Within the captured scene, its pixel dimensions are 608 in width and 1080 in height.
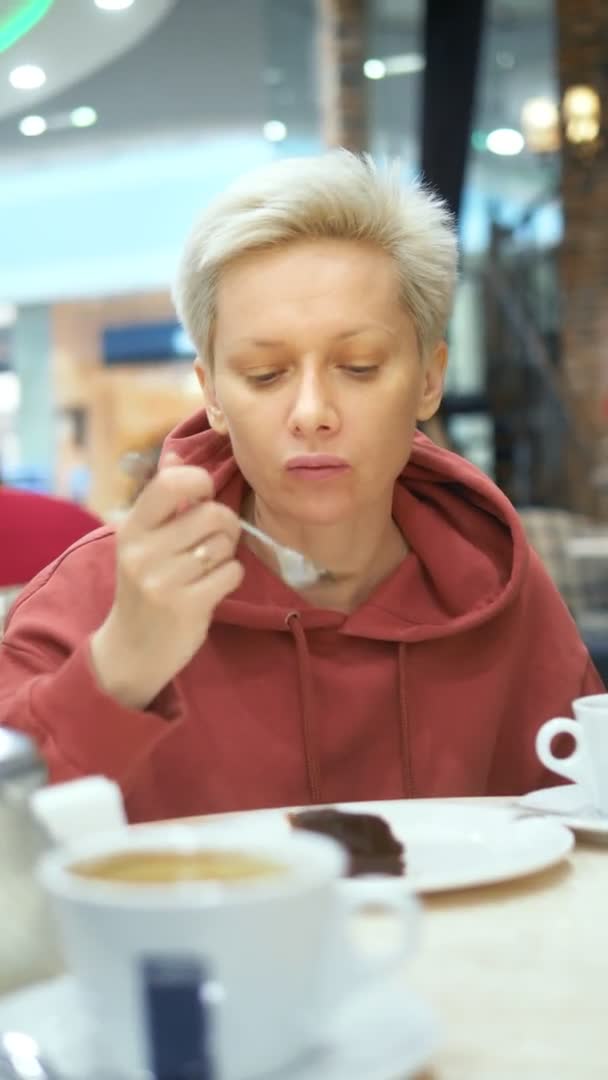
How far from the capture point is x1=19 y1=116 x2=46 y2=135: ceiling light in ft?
32.3

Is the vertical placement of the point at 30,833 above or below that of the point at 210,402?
below

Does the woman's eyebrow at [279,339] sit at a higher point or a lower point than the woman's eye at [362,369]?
higher

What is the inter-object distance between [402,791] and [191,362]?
1.75 ft

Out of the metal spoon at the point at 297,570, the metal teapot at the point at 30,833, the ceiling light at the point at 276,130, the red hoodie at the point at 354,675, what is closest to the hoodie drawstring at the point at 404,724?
the red hoodie at the point at 354,675

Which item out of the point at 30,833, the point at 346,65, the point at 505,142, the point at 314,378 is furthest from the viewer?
the point at 505,142

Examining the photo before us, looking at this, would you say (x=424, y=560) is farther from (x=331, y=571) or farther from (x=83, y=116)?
(x=83, y=116)

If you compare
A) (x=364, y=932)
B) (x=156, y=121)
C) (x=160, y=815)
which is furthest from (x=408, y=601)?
(x=156, y=121)

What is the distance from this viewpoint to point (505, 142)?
28.9 feet

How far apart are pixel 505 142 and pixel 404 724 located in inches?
317

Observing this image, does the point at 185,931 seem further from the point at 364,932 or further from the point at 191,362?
the point at 191,362

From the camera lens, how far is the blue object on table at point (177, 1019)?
52 cm

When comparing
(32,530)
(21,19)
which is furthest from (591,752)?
(21,19)

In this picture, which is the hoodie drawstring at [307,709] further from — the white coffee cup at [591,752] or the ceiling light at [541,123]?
the ceiling light at [541,123]

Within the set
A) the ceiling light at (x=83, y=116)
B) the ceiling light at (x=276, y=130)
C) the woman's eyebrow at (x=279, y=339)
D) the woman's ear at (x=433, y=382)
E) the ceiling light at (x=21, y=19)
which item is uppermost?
the ceiling light at (x=83, y=116)
